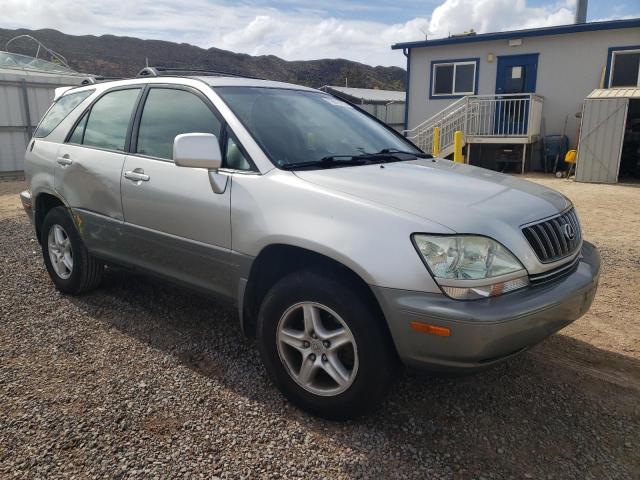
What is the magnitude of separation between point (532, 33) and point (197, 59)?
4640 cm

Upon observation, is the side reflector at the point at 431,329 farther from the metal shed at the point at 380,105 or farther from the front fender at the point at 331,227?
the metal shed at the point at 380,105

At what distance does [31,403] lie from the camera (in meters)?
2.87

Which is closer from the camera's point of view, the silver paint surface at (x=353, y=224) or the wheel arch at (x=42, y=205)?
the silver paint surface at (x=353, y=224)

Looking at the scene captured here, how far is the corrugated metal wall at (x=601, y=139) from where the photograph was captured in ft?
39.3

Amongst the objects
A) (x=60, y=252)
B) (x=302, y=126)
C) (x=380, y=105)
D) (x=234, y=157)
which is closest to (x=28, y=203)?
(x=60, y=252)

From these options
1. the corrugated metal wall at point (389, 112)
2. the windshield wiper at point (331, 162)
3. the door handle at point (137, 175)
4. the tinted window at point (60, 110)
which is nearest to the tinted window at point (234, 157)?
the windshield wiper at point (331, 162)

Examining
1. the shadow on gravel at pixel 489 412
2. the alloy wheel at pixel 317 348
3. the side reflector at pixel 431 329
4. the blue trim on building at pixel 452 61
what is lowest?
the shadow on gravel at pixel 489 412

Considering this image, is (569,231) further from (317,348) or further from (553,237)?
(317,348)

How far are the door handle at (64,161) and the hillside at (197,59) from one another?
45648mm

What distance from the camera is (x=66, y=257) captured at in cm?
446

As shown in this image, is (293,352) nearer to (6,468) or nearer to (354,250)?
(354,250)

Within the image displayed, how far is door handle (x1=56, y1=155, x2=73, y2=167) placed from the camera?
413cm

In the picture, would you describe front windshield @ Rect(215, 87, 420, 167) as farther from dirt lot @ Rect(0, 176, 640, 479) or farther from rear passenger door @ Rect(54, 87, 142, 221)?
dirt lot @ Rect(0, 176, 640, 479)

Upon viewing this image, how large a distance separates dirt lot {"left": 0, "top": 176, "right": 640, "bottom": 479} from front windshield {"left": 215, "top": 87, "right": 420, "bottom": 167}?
4.58 ft
